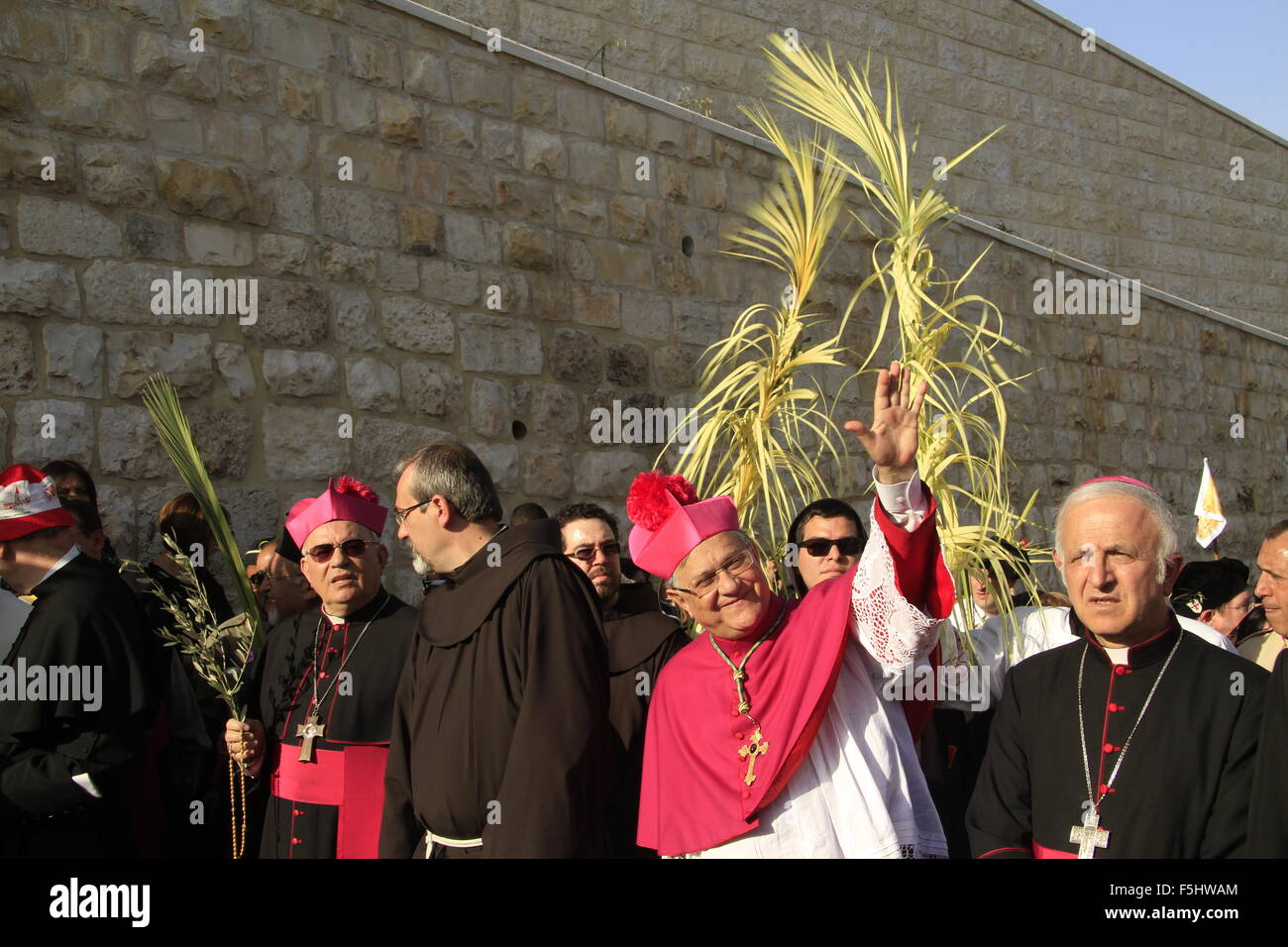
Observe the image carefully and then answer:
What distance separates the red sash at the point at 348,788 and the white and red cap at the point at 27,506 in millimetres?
1011

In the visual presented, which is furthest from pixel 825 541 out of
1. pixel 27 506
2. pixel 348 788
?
pixel 27 506

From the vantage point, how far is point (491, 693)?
328 centimetres

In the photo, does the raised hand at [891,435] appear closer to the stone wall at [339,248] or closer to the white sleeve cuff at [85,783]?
the white sleeve cuff at [85,783]

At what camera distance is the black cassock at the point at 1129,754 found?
8.52 feet

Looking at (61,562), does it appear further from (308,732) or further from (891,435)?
(891,435)

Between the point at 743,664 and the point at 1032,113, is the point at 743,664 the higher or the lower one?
the lower one

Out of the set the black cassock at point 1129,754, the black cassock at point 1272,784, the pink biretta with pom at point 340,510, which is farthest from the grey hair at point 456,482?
the black cassock at point 1272,784

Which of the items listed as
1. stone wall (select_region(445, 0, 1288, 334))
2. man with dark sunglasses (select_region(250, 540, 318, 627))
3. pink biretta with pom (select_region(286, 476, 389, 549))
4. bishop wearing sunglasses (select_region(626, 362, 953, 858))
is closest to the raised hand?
bishop wearing sunglasses (select_region(626, 362, 953, 858))

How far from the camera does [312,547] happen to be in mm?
4125

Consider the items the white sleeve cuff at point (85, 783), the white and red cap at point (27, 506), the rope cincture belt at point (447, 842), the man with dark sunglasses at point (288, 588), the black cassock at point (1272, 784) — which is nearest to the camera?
the black cassock at point (1272, 784)

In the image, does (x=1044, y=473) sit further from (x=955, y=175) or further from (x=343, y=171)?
(x=343, y=171)

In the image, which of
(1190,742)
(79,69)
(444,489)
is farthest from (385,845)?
(79,69)

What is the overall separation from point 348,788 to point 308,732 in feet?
0.71

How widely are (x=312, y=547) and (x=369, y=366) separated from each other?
238cm
